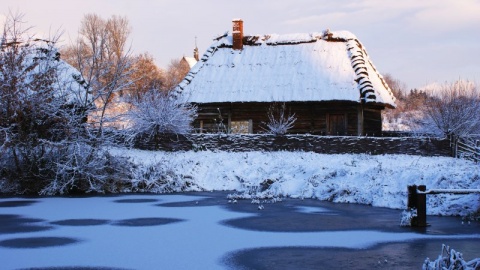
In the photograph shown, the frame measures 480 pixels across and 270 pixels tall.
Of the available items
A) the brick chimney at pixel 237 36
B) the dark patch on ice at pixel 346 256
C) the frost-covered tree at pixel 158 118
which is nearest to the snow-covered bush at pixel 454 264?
the dark patch on ice at pixel 346 256

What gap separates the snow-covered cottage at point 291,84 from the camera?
103ft

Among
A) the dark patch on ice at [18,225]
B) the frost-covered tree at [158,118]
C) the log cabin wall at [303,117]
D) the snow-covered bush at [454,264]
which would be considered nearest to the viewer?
the snow-covered bush at [454,264]

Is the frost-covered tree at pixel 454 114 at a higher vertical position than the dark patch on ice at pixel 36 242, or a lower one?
higher

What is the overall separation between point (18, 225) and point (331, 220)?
673 cm

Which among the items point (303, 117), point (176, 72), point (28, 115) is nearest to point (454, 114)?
point (303, 117)

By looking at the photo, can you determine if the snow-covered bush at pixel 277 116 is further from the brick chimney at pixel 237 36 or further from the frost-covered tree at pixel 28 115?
the frost-covered tree at pixel 28 115

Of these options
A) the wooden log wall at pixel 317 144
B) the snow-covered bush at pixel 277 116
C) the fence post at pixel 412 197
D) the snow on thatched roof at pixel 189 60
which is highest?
the snow on thatched roof at pixel 189 60

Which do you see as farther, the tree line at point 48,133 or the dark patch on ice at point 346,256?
the tree line at point 48,133

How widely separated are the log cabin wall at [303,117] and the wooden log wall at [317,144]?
5.63 m

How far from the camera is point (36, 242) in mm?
9656

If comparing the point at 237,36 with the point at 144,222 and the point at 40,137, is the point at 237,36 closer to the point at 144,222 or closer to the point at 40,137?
the point at 40,137

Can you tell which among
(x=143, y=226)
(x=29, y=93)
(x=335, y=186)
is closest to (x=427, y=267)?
(x=143, y=226)

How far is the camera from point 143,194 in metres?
18.7

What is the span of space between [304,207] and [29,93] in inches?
386
